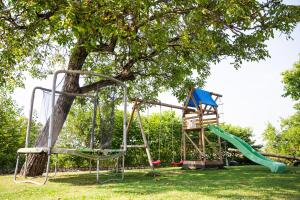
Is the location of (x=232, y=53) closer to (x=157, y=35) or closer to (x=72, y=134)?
(x=157, y=35)

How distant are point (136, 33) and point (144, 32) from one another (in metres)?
0.29

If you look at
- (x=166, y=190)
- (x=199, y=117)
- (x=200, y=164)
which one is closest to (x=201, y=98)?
(x=199, y=117)

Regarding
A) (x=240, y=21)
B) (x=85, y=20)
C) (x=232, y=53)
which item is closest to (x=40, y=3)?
(x=85, y=20)

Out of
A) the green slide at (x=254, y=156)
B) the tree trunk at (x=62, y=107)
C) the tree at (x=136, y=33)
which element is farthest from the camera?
the green slide at (x=254, y=156)

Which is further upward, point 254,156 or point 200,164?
point 254,156

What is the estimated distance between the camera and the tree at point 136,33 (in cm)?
490

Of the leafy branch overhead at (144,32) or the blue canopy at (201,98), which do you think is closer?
the leafy branch overhead at (144,32)

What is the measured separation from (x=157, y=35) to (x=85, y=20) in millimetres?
3055

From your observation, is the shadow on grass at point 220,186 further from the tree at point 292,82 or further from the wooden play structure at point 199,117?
the tree at point 292,82

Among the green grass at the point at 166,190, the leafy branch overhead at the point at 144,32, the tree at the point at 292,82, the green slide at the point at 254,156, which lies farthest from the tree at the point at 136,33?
the tree at the point at 292,82

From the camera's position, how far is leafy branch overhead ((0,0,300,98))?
4871mm

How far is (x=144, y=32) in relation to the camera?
25.0ft

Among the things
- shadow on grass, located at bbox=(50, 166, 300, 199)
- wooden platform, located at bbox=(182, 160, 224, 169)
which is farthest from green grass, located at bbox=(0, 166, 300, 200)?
wooden platform, located at bbox=(182, 160, 224, 169)

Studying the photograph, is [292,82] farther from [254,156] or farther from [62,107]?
[62,107]
